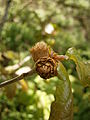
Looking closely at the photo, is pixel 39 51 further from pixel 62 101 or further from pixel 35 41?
pixel 35 41

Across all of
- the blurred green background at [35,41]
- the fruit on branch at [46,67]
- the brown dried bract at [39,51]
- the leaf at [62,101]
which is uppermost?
the blurred green background at [35,41]

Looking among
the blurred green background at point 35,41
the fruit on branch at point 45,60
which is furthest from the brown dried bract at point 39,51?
the blurred green background at point 35,41

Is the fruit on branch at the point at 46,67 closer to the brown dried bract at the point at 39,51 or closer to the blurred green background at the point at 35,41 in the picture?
the brown dried bract at the point at 39,51

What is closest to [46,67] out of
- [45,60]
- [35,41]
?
[45,60]

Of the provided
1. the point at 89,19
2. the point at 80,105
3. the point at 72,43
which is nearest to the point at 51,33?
the point at 80,105

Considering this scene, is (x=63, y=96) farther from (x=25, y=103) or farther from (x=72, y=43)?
(x=72, y=43)
